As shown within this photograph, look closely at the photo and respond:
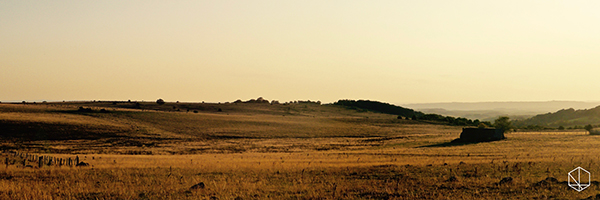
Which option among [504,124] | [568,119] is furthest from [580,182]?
[568,119]

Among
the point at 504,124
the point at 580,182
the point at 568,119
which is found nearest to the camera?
the point at 580,182

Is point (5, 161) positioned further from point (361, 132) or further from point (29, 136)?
point (361, 132)

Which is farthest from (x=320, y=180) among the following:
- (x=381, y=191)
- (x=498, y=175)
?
Result: (x=498, y=175)

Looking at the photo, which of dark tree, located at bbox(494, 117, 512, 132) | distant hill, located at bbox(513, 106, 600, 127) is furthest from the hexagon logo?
distant hill, located at bbox(513, 106, 600, 127)

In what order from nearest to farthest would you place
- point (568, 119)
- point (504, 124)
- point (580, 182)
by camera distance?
point (580, 182)
point (504, 124)
point (568, 119)

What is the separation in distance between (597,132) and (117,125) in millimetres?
77045

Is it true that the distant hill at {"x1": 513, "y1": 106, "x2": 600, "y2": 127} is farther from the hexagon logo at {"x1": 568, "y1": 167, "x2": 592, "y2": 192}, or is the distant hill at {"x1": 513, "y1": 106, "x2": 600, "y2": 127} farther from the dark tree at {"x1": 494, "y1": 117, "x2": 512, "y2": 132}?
the hexagon logo at {"x1": 568, "y1": 167, "x2": 592, "y2": 192}

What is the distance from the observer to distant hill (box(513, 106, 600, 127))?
14798cm

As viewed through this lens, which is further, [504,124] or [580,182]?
[504,124]

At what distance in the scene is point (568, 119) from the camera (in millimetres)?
168875

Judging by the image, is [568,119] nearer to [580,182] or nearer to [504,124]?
[504,124]

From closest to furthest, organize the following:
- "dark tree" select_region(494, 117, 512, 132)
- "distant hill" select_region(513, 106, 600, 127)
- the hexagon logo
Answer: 1. the hexagon logo
2. "dark tree" select_region(494, 117, 512, 132)
3. "distant hill" select_region(513, 106, 600, 127)

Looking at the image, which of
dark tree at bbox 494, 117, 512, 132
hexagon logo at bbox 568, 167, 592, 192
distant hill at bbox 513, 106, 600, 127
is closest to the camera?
hexagon logo at bbox 568, 167, 592, 192

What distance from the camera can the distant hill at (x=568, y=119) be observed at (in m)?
148
